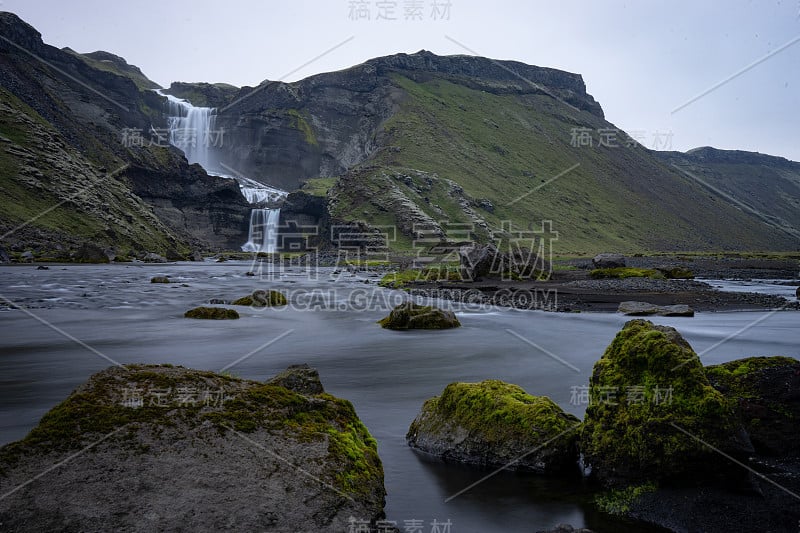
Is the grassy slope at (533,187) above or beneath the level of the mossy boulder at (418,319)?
above

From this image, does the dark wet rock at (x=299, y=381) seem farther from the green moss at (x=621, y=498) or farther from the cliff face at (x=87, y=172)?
the cliff face at (x=87, y=172)

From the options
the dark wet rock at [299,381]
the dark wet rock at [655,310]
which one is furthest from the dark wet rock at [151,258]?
the dark wet rock at [299,381]

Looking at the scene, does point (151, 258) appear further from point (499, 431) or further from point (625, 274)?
point (499, 431)

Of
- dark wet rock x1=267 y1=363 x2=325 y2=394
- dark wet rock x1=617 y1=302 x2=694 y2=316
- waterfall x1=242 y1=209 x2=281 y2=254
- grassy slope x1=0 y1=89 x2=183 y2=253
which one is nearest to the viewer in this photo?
dark wet rock x1=267 y1=363 x2=325 y2=394

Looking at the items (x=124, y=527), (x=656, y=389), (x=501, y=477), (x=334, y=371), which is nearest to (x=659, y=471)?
(x=656, y=389)

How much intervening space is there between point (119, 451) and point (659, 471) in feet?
19.1

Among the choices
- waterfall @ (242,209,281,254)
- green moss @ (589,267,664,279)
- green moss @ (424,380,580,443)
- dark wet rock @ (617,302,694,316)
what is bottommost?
green moss @ (424,380,580,443)

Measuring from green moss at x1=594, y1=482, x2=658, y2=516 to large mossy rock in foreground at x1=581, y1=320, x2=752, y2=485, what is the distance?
0.11 metres

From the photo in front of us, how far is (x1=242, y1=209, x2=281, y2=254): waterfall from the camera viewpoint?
141875mm

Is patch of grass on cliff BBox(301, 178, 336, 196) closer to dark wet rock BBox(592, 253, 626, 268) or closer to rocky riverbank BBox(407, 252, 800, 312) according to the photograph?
dark wet rock BBox(592, 253, 626, 268)

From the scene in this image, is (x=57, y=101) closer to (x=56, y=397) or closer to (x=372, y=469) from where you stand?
(x=56, y=397)

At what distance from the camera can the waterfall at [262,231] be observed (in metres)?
142

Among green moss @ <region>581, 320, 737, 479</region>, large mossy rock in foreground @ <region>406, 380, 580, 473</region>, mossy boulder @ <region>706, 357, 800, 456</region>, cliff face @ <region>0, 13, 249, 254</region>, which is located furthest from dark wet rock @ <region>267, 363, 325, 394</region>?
cliff face @ <region>0, 13, 249, 254</region>

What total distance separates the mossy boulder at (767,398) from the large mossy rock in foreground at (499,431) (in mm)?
2230
